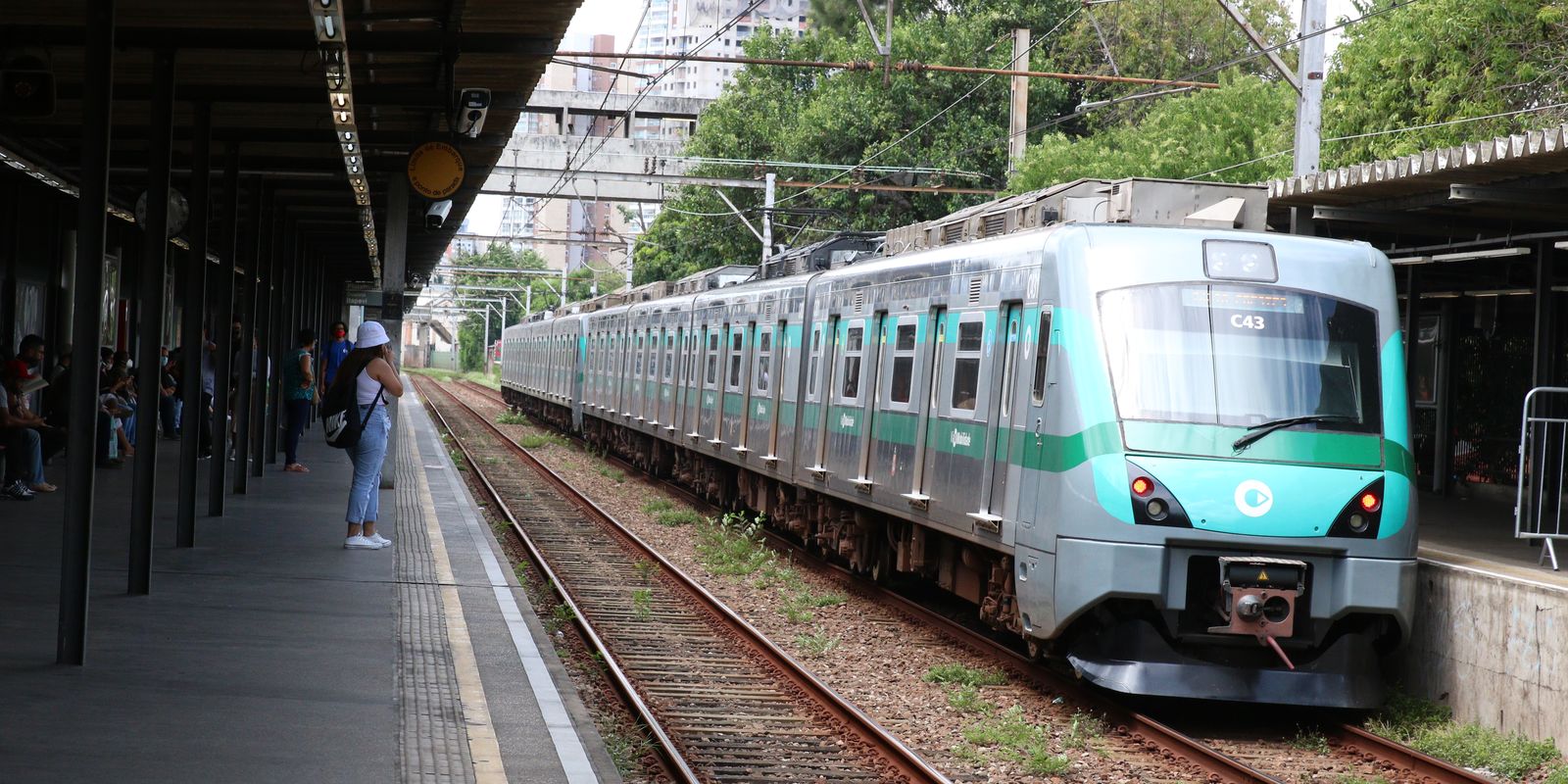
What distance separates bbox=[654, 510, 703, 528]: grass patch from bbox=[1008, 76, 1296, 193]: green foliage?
12.7 m

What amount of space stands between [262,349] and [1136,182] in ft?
37.1

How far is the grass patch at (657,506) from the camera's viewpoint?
20.1 m

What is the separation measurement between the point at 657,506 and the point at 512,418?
82.8ft

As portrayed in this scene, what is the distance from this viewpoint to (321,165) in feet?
51.7

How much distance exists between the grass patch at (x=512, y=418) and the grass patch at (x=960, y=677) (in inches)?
1344


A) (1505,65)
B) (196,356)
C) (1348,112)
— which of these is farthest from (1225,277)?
(1348,112)

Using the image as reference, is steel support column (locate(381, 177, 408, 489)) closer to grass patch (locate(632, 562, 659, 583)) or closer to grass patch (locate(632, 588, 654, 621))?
grass patch (locate(632, 562, 659, 583))

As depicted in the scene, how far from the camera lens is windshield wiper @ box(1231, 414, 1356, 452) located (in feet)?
28.5

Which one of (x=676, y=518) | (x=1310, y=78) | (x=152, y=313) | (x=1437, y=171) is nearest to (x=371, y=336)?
(x=152, y=313)

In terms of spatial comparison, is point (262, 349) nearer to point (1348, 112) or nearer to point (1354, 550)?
point (1354, 550)

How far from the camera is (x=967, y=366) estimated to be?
431 inches

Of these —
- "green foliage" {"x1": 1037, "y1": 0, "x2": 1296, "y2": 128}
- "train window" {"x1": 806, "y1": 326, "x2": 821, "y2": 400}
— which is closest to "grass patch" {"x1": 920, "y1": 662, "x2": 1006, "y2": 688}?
"train window" {"x1": 806, "y1": 326, "x2": 821, "y2": 400}

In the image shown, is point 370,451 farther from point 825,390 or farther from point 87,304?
point 87,304

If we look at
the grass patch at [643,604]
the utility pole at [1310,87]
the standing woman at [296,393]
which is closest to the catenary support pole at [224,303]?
the grass patch at [643,604]
